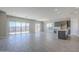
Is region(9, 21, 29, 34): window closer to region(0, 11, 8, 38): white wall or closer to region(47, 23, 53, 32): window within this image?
region(0, 11, 8, 38): white wall

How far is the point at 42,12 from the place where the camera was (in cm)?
276

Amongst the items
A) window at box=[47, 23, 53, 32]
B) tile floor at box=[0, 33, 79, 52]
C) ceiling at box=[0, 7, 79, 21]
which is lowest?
tile floor at box=[0, 33, 79, 52]

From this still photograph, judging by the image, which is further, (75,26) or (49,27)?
(49,27)

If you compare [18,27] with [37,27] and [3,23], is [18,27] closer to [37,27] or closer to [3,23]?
[3,23]

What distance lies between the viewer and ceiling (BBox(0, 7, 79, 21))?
2688 millimetres

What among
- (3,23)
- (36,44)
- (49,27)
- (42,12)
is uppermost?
(42,12)

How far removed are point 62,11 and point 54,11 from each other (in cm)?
20

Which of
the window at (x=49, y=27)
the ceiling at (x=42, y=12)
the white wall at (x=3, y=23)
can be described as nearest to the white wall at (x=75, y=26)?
the ceiling at (x=42, y=12)

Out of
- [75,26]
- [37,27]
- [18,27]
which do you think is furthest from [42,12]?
[75,26]

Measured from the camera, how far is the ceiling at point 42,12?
2.69m

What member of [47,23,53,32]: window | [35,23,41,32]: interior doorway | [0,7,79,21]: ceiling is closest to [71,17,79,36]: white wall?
[0,7,79,21]: ceiling
